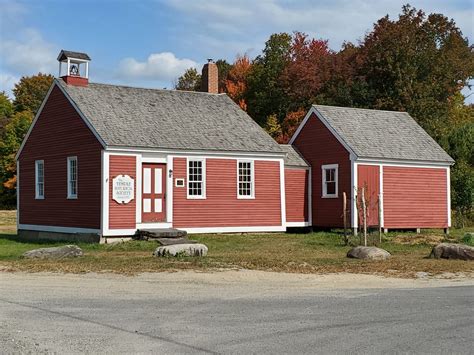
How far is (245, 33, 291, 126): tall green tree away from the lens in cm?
5734

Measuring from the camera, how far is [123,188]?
26469mm

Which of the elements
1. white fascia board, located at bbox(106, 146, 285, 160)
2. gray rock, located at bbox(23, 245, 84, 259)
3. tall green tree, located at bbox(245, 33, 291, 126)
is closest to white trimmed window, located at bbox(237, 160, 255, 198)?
white fascia board, located at bbox(106, 146, 285, 160)

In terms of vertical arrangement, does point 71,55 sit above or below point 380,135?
above

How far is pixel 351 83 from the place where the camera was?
5066 centimetres

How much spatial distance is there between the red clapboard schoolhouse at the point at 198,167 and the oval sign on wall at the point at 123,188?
39 millimetres

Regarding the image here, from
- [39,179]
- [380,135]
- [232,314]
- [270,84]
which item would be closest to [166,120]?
[39,179]

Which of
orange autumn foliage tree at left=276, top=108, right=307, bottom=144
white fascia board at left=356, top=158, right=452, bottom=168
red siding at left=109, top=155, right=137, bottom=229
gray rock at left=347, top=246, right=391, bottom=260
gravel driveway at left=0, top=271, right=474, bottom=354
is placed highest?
orange autumn foliage tree at left=276, top=108, right=307, bottom=144

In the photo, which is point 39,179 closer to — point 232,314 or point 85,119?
point 85,119

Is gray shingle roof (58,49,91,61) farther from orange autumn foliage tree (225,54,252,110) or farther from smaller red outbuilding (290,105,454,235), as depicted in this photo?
orange autumn foliage tree (225,54,252,110)

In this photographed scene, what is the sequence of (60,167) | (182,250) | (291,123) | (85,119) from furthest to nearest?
(291,123)
(60,167)
(85,119)
(182,250)

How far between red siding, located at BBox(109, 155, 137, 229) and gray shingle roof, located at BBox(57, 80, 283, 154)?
65 centimetres

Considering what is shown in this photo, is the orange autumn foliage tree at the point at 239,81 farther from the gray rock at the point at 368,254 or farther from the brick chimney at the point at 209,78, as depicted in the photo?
the gray rock at the point at 368,254

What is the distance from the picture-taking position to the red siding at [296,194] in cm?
3250

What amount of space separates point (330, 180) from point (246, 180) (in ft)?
15.0
